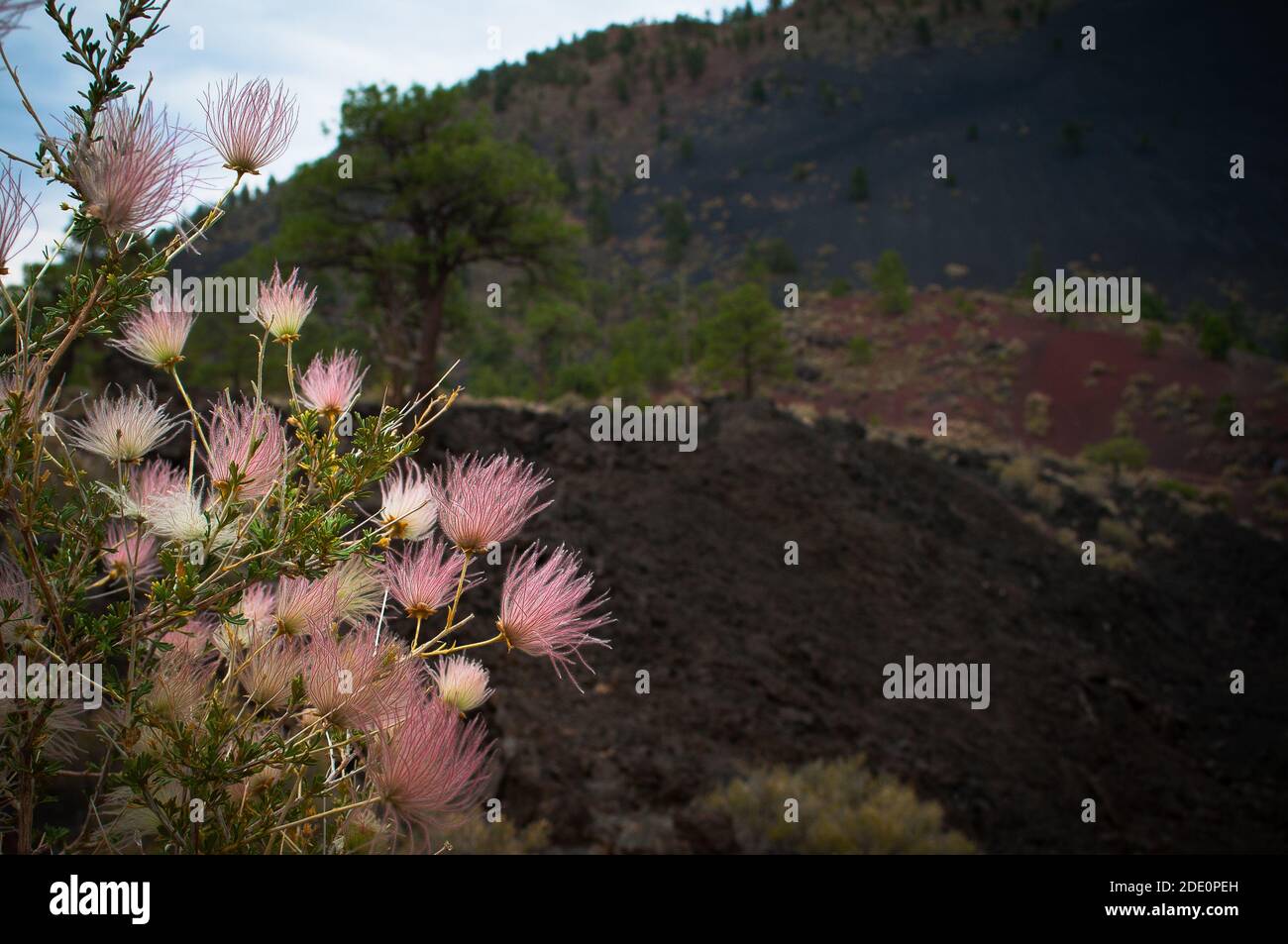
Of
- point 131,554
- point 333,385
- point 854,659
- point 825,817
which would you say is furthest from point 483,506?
point 854,659

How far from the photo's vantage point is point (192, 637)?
1.41 m

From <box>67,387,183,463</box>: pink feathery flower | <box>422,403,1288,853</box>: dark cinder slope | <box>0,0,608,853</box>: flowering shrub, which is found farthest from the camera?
<box>422,403,1288,853</box>: dark cinder slope

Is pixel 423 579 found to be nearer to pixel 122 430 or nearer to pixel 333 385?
pixel 333 385

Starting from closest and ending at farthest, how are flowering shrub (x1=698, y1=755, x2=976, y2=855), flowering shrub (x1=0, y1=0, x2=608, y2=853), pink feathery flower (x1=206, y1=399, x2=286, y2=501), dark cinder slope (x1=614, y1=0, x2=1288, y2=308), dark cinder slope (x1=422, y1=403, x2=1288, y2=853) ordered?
flowering shrub (x1=0, y1=0, x2=608, y2=853) → pink feathery flower (x1=206, y1=399, x2=286, y2=501) → flowering shrub (x1=698, y1=755, x2=976, y2=855) → dark cinder slope (x1=422, y1=403, x2=1288, y2=853) → dark cinder slope (x1=614, y1=0, x2=1288, y2=308)

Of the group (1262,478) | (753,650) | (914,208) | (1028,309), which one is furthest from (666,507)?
(914,208)

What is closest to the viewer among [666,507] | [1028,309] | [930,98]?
[666,507]

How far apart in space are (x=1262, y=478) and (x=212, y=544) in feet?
130

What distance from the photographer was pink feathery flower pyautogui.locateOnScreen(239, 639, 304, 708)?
4.23 feet

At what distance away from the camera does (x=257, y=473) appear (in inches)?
52.2

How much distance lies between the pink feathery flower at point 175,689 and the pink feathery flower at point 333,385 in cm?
45

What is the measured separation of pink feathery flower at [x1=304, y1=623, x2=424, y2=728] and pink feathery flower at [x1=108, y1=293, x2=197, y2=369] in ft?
1.77
